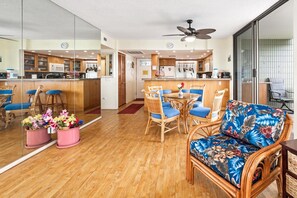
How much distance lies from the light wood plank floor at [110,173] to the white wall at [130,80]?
5090mm

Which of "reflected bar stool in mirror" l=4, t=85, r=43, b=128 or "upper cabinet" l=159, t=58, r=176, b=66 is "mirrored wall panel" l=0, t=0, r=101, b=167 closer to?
"reflected bar stool in mirror" l=4, t=85, r=43, b=128

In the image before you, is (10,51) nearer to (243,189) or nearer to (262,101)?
(243,189)

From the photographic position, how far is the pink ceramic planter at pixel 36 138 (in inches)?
105

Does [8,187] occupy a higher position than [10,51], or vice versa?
[10,51]

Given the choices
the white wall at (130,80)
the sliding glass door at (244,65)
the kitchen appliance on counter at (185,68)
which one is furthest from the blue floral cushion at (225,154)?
the kitchen appliance on counter at (185,68)

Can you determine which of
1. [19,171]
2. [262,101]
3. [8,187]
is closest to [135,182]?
[8,187]

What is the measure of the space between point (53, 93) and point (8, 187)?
1815 millimetres

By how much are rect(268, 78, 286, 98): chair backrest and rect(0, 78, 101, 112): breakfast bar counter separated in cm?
506

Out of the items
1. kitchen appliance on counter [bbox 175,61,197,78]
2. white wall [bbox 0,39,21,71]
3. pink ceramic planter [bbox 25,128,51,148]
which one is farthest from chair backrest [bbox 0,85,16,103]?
kitchen appliance on counter [bbox 175,61,197,78]

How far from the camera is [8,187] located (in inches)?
71.1

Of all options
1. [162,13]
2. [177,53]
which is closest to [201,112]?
[162,13]

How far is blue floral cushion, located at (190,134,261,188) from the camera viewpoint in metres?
1.32

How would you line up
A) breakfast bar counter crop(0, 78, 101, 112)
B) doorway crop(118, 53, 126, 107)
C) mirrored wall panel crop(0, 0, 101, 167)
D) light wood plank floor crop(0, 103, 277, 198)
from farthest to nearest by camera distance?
doorway crop(118, 53, 126, 107), breakfast bar counter crop(0, 78, 101, 112), mirrored wall panel crop(0, 0, 101, 167), light wood plank floor crop(0, 103, 277, 198)

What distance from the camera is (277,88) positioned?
4902 mm
